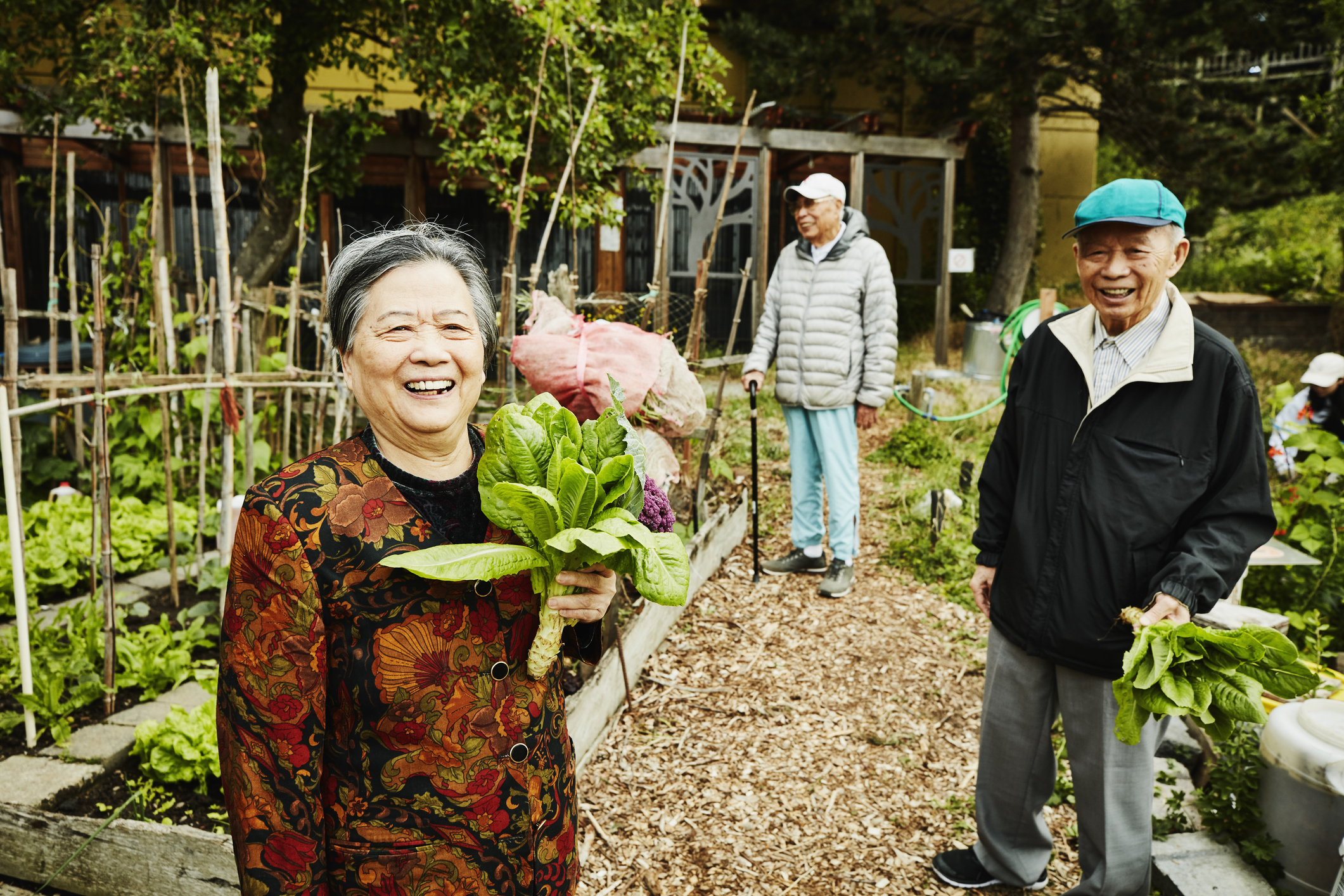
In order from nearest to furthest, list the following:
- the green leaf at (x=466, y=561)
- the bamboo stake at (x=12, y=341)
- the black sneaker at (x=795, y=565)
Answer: the green leaf at (x=466, y=561) → the bamboo stake at (x=12, y=341) → the black sneaker at (x=795, y=565)

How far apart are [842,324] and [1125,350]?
2.41 meters

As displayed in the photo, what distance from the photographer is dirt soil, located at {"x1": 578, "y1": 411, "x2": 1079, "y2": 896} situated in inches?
113

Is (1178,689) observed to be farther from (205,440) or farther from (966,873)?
(205,440)

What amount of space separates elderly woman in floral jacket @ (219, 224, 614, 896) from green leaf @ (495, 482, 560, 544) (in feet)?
0.28

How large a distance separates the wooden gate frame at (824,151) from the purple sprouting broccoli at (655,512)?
25.4 ft

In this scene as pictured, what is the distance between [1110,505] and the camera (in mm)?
2197

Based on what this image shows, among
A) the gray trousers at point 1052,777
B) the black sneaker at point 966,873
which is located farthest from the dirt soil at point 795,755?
the gray trousers at point 1052,777

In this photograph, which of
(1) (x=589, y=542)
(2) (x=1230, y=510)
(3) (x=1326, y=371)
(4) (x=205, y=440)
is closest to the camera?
(1) (x=589, y=542)

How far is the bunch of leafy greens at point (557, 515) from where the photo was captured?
4.23ft

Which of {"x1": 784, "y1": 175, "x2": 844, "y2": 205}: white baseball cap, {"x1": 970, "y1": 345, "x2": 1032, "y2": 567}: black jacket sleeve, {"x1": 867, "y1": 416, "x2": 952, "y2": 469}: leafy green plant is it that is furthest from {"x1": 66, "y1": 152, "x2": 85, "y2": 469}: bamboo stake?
{"x1": 867, "y1": 416, "x2": 952, "y2": 469}: leafy green plant

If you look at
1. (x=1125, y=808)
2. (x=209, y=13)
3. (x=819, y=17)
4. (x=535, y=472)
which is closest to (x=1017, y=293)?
(x=819, y=17)

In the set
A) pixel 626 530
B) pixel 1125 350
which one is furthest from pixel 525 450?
pixel 1125 350

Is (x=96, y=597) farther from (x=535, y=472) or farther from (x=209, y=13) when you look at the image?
(x=209, y=13)

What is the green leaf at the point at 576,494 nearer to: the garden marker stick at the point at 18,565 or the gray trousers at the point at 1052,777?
the gray trousers at the point at 1052,777
